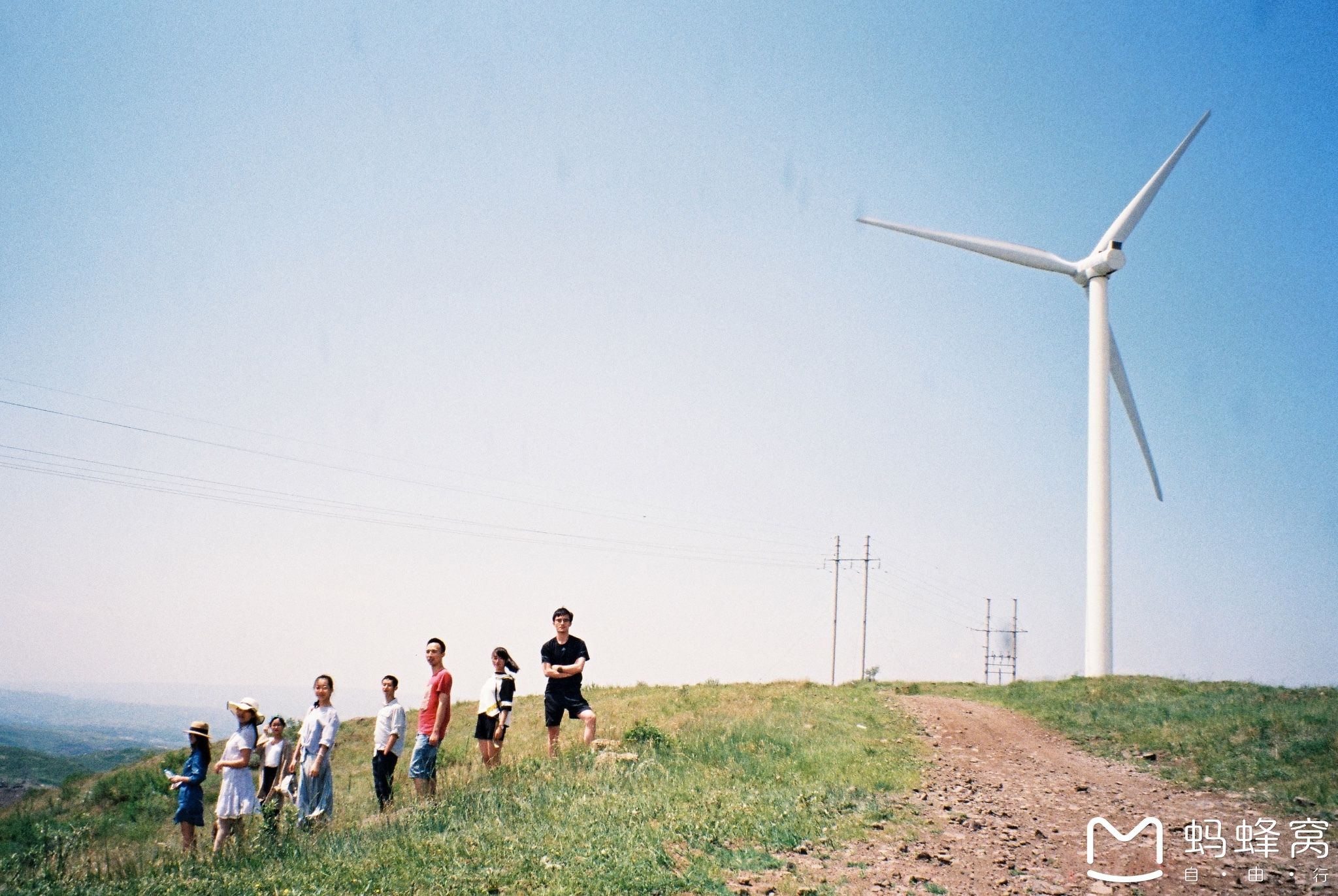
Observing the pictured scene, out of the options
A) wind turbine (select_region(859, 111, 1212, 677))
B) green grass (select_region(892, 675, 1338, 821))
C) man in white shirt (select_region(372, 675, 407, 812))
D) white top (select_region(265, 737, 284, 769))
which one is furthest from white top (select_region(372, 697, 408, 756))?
wind turbine (select_region(859, 111, 1212, 677))

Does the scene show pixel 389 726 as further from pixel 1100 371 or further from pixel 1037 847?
pixel 1100 371

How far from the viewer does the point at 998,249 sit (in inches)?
1302

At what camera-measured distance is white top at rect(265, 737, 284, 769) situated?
12078 millimetres

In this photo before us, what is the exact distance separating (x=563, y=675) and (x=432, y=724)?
1972 millimetres

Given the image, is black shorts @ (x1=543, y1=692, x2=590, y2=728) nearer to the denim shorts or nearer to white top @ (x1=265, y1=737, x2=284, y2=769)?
the denim shorts

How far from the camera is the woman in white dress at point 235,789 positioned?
33.0 feet

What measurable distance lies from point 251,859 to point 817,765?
280 inches

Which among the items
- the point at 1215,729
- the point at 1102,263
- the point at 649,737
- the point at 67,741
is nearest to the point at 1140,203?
the point at 1102,263

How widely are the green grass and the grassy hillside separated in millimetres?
4131

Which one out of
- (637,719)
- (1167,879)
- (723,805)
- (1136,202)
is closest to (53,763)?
(637,719)

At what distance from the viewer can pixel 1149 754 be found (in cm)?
1433

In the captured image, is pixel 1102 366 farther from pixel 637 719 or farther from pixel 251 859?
pixel 251 859

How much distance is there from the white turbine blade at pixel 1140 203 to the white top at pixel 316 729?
3200 cm

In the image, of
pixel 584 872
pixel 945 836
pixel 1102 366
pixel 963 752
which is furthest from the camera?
pixel 1102 366
